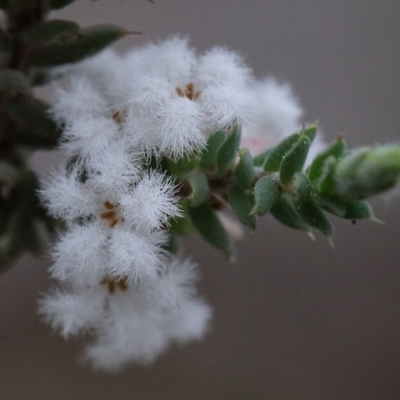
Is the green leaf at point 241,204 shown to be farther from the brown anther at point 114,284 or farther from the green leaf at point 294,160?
the brown anther at point 114,284

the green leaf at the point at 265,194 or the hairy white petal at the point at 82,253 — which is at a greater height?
the green leaf at the point at 265,194

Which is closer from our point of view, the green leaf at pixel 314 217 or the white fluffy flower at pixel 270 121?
the green leaf at pixel 314 217

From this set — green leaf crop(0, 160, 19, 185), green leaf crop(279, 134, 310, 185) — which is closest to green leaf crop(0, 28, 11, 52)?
green leaf crop(0, 160, 19, 185)

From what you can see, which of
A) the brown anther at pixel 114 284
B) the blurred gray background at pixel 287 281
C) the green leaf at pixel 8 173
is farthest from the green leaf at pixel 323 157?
the blurred gray background at pixel 287 281

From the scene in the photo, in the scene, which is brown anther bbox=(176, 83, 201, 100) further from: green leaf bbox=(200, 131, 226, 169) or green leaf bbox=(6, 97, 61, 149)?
green leaf bbox=(6, 97, 61, 149)

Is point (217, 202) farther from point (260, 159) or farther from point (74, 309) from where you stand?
point (74, 309)

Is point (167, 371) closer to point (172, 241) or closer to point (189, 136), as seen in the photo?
point (172, 241)

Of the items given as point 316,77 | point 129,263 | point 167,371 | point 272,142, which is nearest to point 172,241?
point 129,263
